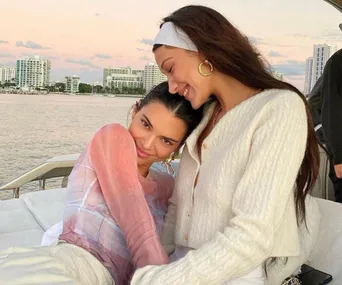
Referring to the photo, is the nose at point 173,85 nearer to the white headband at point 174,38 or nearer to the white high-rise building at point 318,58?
the white headband at point 174,38

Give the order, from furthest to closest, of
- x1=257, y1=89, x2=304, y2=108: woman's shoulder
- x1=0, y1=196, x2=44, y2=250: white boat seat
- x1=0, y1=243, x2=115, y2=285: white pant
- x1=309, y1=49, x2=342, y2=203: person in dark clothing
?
1. x1=309, y1=49, x2=342, y2=203: person in dark clothing
2. x1=0, y1=196, x2=44, y2=250: white boat seat
3. x1=257, y1=89, x2=304, y2=108: woman's shoulder
4. x1=0, y1=243, x2=115, y2=285: white pant

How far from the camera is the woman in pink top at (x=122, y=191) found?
4.33 feet

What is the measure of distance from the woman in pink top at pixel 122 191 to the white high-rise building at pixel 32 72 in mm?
3816

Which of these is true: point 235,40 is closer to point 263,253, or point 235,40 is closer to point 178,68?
point 178,68

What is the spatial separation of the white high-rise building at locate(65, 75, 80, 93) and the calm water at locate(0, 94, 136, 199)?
108cm

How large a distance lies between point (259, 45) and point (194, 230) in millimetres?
518

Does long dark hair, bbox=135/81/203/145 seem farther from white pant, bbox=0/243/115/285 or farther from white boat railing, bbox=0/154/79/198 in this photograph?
white boat railing, bbox=0/154/79/198

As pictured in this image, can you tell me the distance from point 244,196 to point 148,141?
44 centimetres

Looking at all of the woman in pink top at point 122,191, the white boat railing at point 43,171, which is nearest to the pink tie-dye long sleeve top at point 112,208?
the woman in pink top at point 122,191

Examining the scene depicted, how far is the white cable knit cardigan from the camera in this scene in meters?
1.08

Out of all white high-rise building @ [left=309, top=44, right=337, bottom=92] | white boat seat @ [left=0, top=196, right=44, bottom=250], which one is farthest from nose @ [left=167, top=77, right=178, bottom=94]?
white high-rise building @ [left=309, top=44, right=337, bottom=92]

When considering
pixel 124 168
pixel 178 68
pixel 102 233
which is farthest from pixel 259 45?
pixel 102 233


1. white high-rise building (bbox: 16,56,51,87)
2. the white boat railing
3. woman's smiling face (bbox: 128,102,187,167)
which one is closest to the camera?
woman's smiling face (bbox: 128,102,187,167)

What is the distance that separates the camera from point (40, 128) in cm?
A: 1196
